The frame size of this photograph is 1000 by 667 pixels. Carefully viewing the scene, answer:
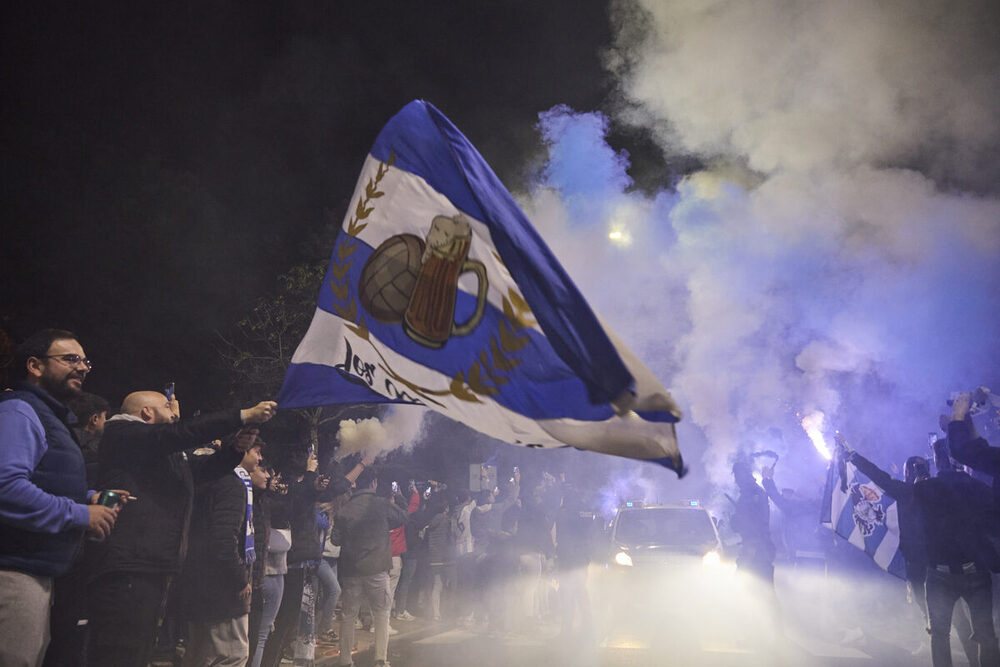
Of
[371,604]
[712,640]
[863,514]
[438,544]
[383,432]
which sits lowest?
[712,640]

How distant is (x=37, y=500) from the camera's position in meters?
3.13

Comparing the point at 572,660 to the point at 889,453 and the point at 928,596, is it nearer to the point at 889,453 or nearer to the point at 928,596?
the point at 928,596

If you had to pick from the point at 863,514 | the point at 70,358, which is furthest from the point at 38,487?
the point at 863,514

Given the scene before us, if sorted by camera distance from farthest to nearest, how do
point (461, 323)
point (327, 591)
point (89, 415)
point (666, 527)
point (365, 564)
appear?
1. point (666, 527)
2. point (327, 591)
3. point (365, 564)
4. point (89, 415)
5. point (461, 323)

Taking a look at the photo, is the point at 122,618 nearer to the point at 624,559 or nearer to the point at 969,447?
the point at 969,447

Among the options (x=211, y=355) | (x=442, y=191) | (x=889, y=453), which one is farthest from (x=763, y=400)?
(x=442, y=191)

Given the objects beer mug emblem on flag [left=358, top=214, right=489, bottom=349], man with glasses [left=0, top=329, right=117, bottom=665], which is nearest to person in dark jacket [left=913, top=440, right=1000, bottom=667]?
beer mug emblem on flag [left=358, top=214, right=489, bottom=349]

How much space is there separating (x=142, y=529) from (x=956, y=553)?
21.3 ft

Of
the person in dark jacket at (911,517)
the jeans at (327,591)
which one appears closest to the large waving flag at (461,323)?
the jeans at (327,591)

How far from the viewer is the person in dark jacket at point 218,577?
502cm

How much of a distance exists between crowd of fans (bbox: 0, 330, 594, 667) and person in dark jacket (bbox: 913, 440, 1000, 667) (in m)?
4.82

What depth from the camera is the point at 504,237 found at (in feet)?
12.1

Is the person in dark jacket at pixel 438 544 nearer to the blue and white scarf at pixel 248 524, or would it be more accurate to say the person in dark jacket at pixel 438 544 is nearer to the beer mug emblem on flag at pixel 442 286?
the blue and white scarf at pixel 248 524

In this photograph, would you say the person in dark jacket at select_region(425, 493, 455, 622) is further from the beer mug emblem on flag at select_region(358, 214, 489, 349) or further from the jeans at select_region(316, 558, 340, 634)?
the beer mug emblem on flag at select_region(358, 214, 489, 349)
